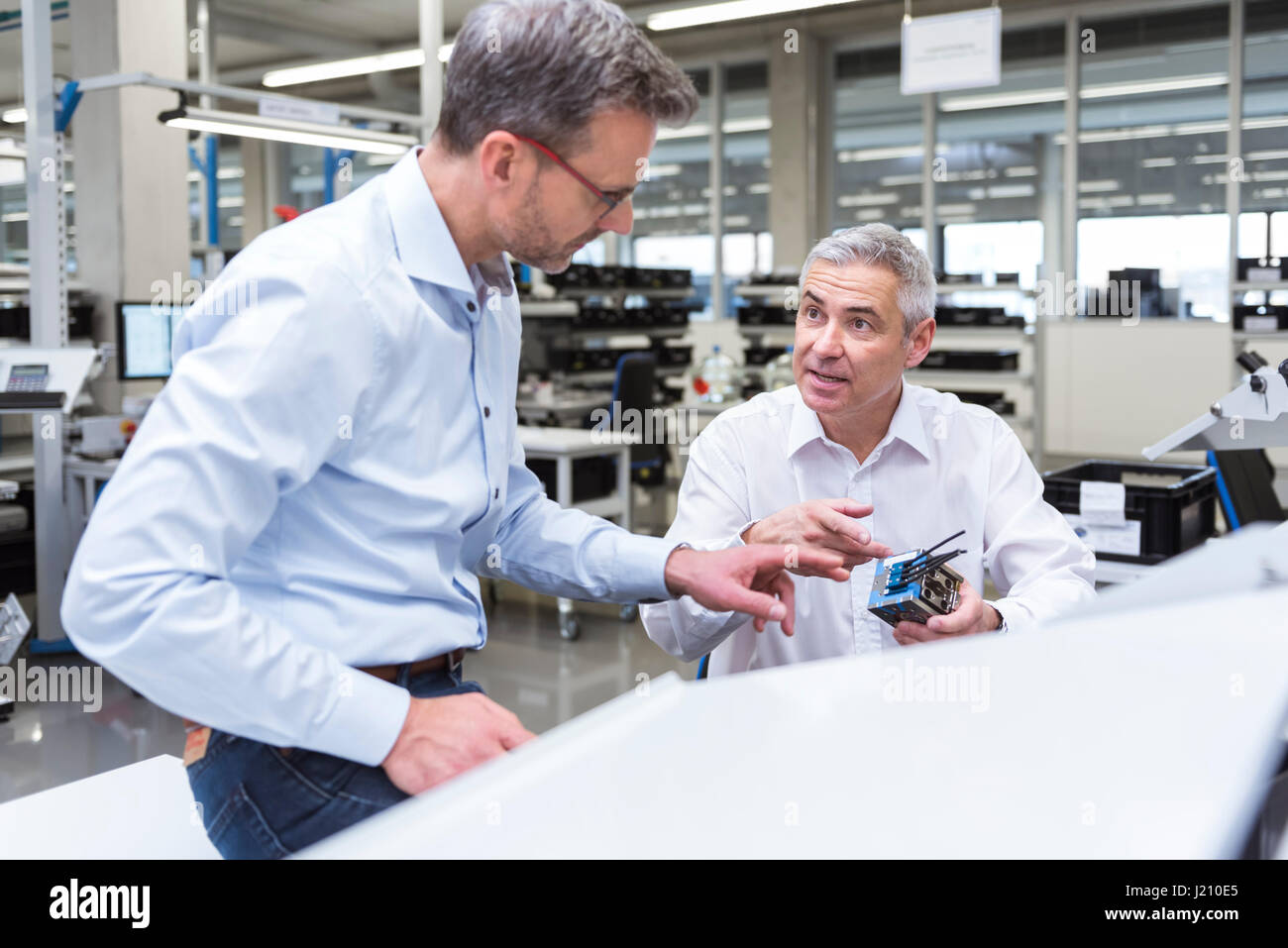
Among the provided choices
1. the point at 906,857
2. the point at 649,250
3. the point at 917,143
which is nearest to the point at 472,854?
the point at 906,857

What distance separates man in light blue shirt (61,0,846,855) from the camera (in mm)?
1045

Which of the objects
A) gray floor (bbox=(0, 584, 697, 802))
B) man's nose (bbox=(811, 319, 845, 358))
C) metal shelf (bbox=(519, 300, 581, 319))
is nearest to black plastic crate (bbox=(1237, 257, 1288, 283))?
metal shelf (bbox=(519, 300, 581, 319))

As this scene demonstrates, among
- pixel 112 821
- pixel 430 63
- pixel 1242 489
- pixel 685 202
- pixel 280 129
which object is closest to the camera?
pixel 112 821

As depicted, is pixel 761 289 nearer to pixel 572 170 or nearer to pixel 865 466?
pixel 865 466

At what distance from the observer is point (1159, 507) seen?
3197 mm

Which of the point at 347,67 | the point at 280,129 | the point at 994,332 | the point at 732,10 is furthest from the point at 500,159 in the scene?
the point at 347,67

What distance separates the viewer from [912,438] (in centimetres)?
211

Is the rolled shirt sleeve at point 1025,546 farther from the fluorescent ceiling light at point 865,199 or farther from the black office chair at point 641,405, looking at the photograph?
the fluorescent ceiling light at point 865,199

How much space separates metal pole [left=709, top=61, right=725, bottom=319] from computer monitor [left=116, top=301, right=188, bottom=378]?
7.92m

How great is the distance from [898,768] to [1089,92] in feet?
36.5

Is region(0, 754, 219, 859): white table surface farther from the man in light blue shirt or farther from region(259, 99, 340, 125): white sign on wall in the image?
region(259, 99, 340, 125): white sign on wall

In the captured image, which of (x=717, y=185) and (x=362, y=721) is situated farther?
(x=717, y=185)

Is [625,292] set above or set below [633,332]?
above
